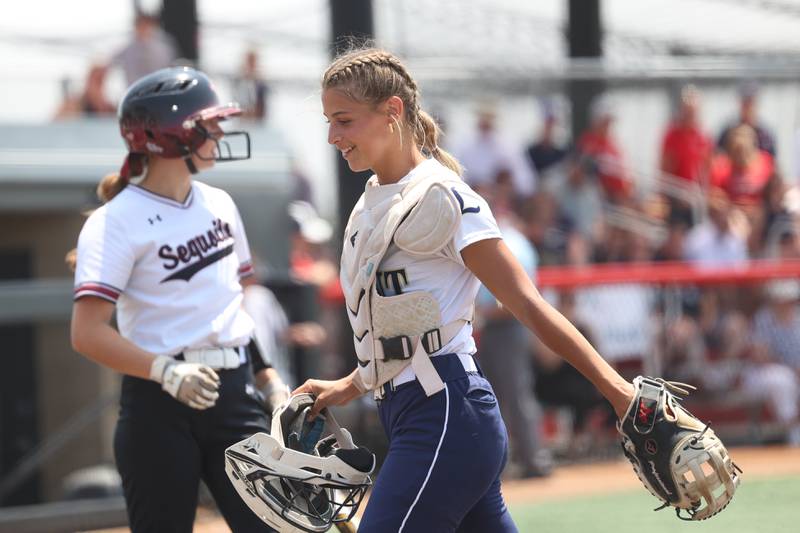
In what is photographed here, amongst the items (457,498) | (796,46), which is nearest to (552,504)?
(457,498)

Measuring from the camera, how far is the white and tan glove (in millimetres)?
3994

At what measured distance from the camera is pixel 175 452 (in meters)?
4.21

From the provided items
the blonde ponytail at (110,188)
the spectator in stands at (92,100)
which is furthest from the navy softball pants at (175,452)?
the spectator in stands at (92,100)

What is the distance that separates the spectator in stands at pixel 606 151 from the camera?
1152 cm

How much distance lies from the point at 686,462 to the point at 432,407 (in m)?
0.68

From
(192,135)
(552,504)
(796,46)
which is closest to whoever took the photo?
(192,135)

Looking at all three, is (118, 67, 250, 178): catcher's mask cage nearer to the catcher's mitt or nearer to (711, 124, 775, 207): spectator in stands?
the catcher's mitt

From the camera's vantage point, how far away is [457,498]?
3.41 m

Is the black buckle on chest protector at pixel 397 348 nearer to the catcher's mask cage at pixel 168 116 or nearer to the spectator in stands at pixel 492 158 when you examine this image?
the catcher's mask cage at pixel 168 116

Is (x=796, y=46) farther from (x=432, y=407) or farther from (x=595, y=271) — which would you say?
(x=432, y=407)

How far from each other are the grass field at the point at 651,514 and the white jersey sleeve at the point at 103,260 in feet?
11.9

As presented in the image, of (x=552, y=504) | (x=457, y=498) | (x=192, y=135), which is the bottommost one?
(x=552, y=504)

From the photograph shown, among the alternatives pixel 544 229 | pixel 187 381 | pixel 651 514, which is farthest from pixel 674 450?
pixel 544 229

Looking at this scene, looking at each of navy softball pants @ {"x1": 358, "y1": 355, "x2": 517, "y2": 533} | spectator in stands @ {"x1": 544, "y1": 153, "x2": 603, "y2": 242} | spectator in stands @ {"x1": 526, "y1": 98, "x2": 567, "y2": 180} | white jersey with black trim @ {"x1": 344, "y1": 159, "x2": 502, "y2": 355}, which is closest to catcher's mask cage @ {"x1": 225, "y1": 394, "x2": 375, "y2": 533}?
navy softball pants @ {"x1": 358, "y1": 355, "x2": 517, "y2": 533}
